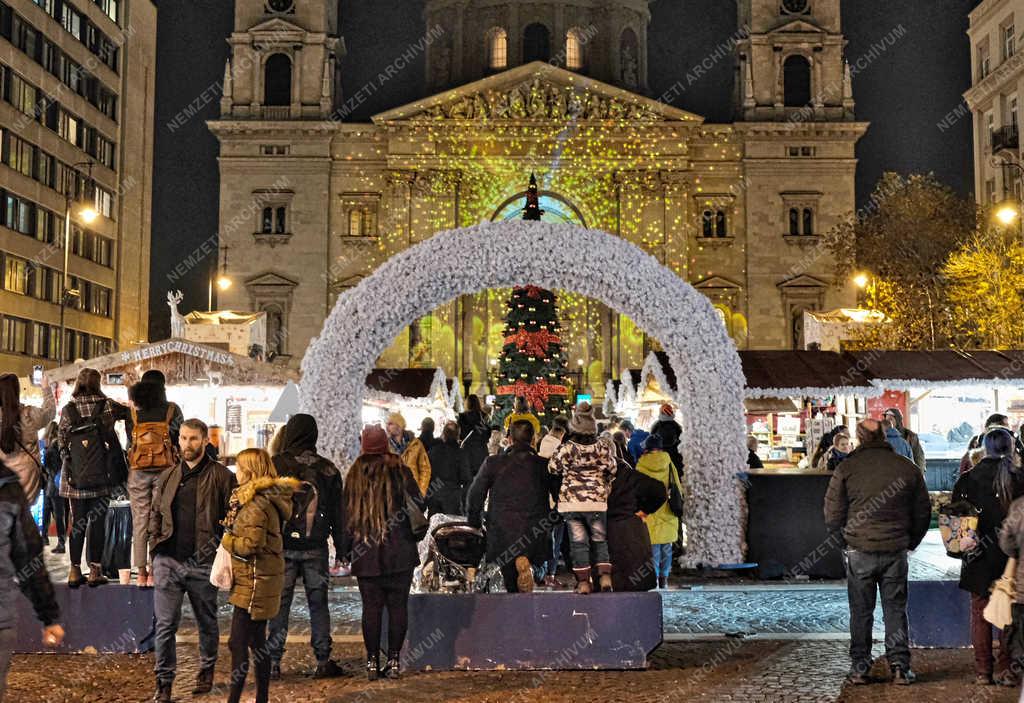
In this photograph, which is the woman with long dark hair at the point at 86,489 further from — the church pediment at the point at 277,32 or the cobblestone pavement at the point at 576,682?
the church pediment at the point at 277,32

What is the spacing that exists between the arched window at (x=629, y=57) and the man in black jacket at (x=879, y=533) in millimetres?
54746

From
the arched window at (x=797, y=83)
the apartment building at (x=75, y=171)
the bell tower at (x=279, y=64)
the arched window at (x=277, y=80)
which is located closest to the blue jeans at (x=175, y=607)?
the apartment building at (x=75, y=171)

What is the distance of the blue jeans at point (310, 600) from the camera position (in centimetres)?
782

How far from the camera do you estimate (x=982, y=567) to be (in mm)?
7629

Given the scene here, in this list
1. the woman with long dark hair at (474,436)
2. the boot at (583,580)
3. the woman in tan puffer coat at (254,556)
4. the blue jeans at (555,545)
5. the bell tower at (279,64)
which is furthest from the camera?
the bell tower at (279,64)

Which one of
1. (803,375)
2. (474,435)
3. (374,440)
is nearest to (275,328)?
(803,375)

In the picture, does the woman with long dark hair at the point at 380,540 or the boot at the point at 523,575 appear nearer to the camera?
the woman with long dark hair at the point at 380,540

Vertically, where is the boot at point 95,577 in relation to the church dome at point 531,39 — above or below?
below

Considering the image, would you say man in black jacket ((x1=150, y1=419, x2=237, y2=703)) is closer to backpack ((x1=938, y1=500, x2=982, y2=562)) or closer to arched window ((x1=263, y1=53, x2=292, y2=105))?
backpack ((x1=938, y1=500, x2=982, y2=562))

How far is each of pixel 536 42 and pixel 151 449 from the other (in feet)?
175

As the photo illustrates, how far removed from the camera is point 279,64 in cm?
5106

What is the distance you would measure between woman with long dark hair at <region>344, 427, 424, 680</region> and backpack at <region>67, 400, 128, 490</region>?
2.39 m

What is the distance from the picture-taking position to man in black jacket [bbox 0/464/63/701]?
16.3ft

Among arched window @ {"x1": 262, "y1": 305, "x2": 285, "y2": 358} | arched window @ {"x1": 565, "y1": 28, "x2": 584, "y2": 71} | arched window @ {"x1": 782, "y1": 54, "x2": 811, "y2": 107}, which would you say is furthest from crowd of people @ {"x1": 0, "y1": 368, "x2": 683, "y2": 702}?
arched window @ {"x1": 565, "y1": 28, "x2": 584, "y2": 71}
